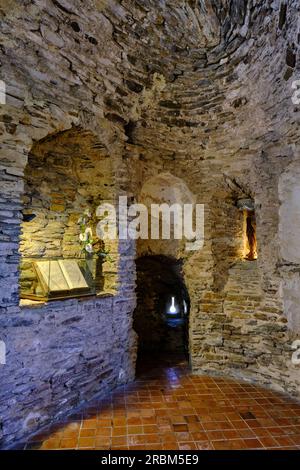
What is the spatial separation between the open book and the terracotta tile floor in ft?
5.33

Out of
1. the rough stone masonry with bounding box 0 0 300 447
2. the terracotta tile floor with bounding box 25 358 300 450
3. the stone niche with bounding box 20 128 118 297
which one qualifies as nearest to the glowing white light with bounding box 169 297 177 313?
the rough stone masonry with bounding box 0 0 300 447

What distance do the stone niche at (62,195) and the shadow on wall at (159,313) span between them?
5.99 ft

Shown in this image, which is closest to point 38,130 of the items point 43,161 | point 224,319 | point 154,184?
point 43,161

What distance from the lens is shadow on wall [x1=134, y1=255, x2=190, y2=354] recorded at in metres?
6.36

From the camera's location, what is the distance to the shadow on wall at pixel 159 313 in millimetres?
6359

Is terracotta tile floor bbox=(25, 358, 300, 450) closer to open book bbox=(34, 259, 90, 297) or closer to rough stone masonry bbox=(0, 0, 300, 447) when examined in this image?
rough stone masonry bbox=(0, 0, 300, 447)

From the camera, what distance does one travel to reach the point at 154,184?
530cm

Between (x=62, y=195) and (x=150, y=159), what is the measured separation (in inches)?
66.1

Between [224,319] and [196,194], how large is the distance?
2.36 m

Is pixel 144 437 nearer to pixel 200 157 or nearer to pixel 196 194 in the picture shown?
pixel 196 194

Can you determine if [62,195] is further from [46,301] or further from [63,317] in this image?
[63,317]

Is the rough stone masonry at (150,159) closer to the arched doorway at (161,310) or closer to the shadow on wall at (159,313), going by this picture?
the arched doorway at (161,310)

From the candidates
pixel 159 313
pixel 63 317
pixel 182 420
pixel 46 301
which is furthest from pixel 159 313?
pixel 46 301
